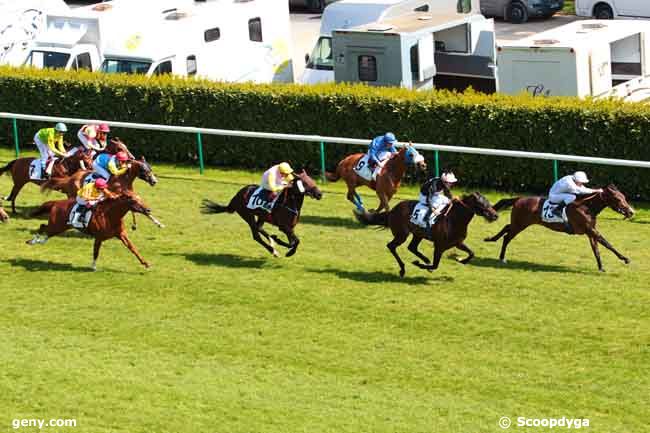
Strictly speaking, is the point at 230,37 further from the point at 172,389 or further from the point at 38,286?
the point at 172,389

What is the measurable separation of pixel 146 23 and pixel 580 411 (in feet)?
52.2

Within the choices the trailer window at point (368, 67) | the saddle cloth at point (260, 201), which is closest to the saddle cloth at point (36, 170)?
the saddle cloth at point (260, 201)

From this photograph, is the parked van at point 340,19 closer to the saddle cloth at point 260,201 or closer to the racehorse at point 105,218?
the saddle cloth at point 260,201

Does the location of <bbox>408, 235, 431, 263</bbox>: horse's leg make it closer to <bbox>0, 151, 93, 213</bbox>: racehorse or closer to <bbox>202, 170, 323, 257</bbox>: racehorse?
<bbox>202, 170, 323, 257</bbox>: racehorse

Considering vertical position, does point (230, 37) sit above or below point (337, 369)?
above

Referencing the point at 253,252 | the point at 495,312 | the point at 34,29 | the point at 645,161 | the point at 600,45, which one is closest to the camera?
the point at 495,312

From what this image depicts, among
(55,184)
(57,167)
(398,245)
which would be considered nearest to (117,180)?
(55,184)

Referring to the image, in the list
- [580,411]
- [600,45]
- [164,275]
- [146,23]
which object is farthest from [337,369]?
[146,23]

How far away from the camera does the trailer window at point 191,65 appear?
1052 inches

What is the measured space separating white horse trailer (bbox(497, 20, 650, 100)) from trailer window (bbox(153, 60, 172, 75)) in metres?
6.18

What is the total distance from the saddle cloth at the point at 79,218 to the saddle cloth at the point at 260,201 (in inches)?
77.7

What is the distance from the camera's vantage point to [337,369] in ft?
46.2

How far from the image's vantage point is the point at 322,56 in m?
27.0

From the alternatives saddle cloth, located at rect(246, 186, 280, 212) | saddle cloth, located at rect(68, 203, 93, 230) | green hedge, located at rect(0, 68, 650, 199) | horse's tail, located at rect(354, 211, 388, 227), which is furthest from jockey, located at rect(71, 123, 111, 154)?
horse's tail, located at rect(354, 211, 388, 227)
